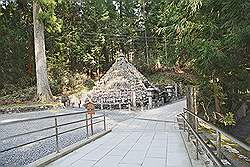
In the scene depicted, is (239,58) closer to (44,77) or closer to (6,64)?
(44,77)

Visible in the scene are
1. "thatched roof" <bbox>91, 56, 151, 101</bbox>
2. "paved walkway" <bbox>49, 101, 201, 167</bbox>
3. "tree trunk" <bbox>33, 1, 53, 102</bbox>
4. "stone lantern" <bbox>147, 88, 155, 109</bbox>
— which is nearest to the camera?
"paved walkway" <bbox>49, 101, 201, 167</bbox>

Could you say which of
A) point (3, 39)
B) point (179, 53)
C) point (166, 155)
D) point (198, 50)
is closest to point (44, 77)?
point (3, 39)

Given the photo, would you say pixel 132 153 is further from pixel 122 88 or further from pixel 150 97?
pixel 122 88

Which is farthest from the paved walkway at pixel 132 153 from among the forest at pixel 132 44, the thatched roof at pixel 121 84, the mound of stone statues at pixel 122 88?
the thatched roof at pixel 121 84

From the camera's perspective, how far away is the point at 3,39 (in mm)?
17891

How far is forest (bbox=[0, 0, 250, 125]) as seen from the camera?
6.44 m

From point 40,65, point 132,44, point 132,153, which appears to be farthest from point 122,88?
point 132,153

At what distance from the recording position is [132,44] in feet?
83.2

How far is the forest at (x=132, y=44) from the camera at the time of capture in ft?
21.1

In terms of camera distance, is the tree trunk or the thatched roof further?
the thatched roof

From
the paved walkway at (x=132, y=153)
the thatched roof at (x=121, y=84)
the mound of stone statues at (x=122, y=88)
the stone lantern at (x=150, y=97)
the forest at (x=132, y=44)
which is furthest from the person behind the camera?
the thatched roof at (x=121, y=84)

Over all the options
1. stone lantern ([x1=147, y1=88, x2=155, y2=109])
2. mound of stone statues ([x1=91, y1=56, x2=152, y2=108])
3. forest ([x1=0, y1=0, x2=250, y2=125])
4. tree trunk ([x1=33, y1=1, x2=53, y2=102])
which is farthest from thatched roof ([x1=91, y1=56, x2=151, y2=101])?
tree trunk ([x1=33, y1=1, x2=53, y2=102])

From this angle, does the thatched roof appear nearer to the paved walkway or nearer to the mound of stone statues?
the mound of stone statues

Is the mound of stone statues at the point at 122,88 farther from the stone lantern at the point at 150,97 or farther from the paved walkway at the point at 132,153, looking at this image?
the paved walkway at the point at 132,153
